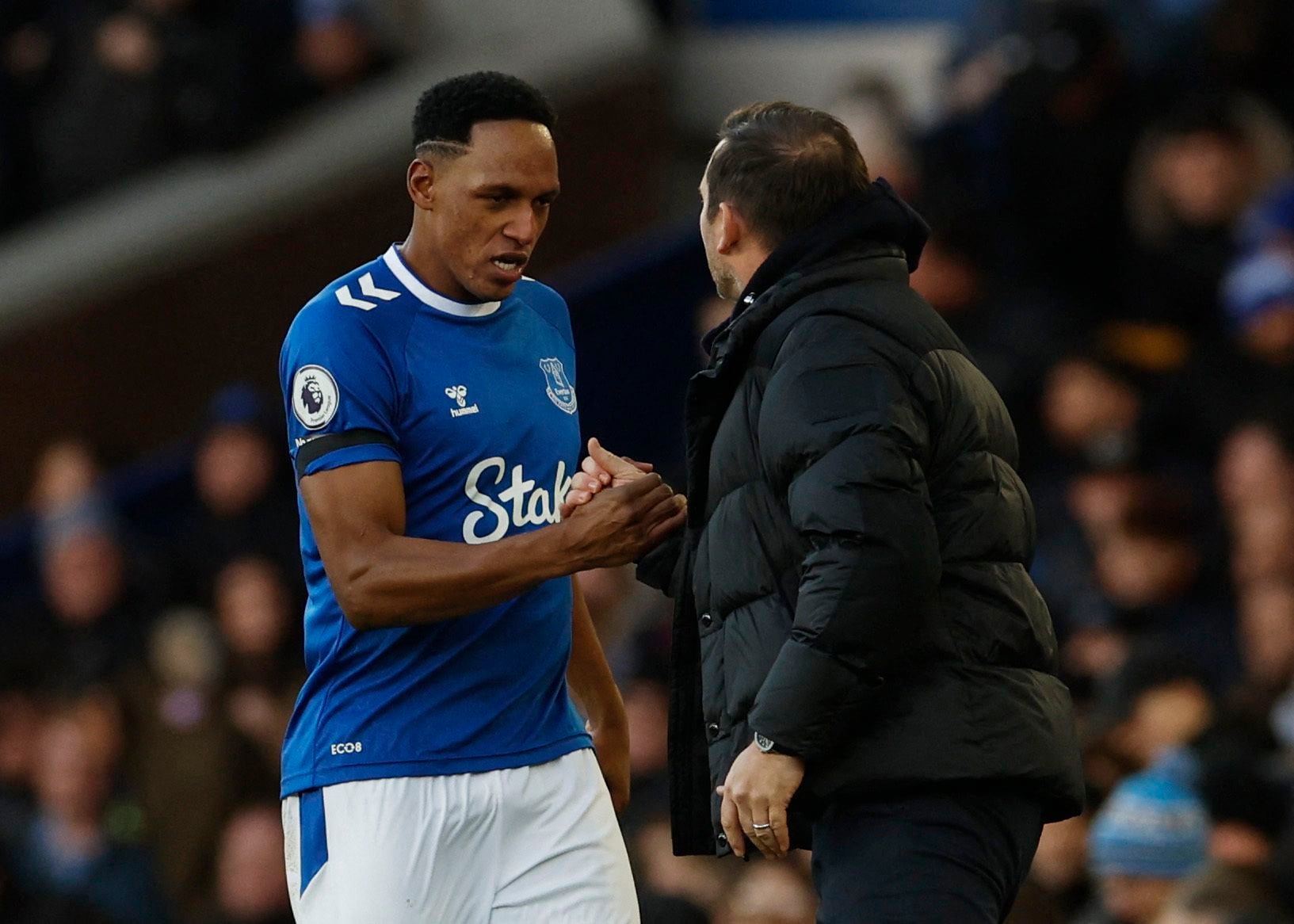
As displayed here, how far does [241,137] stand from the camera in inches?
461

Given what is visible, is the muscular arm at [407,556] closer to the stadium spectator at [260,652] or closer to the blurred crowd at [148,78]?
the stadium spectator at [260,652]

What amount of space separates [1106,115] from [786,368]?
18.5ft

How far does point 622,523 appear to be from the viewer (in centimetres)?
430

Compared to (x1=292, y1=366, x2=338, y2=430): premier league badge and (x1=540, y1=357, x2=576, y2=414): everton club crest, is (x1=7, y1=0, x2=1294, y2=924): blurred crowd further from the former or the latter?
(x1=292, y1=366, x2=338, y2=430): premier league badge

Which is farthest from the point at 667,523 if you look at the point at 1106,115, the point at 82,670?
the point at 82,670

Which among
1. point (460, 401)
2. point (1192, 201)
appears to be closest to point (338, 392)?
point (460, 401)

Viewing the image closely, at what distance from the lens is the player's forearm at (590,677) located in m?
4.83

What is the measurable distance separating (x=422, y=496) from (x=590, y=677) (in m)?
0.67

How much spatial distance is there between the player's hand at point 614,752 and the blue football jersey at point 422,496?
0.37 meters

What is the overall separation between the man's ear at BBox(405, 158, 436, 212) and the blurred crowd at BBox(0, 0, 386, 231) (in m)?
7.17

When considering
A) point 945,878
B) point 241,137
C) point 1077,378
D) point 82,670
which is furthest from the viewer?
point 241,137

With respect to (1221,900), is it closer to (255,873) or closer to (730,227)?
(730,227)

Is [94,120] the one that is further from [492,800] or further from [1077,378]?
[492,800]

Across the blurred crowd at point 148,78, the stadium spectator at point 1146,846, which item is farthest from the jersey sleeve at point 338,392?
the blurred crowd at point 148,78
